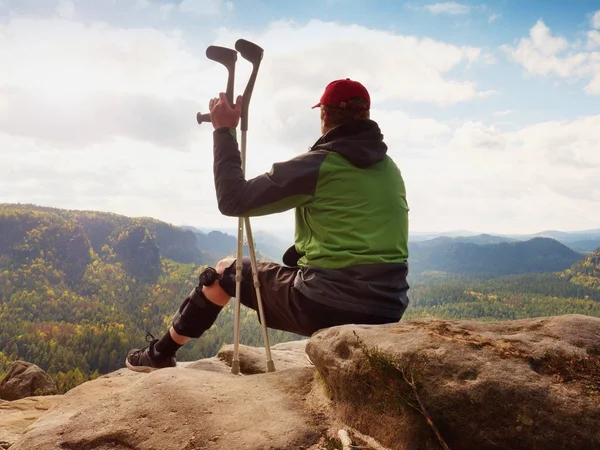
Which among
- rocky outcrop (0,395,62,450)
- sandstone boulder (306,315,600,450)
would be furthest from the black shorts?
rocky outcrop (0,395,62,450)

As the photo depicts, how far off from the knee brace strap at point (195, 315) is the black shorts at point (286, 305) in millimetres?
440

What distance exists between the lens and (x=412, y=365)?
3172 millimetres

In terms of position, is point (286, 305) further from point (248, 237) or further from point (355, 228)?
point (355, 228)

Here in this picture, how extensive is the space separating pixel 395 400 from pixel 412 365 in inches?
10.7

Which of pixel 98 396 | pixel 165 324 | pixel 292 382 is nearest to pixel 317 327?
pixel 292 382

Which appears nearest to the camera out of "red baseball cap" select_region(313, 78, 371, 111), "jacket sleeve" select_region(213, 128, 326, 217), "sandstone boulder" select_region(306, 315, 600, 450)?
"sandstone boulder" select_region(306, 315, 600, 450)

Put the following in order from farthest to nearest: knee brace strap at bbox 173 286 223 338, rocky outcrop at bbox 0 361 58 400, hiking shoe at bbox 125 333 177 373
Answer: rocky outcrop at bbox 0 361 58 400
hiking shoe at bbox 125 333 177 373
knee brace strap at bbox 173 286 223 338

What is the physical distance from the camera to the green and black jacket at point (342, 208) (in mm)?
4285

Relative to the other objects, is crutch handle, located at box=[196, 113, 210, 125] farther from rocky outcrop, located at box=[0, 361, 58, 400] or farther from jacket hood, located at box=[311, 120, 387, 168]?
rocky outcrop, located at box=[0, 361, 58, 400]

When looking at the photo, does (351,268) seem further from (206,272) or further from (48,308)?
(48,308)

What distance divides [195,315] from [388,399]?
123 inches

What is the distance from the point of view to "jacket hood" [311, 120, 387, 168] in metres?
4.34

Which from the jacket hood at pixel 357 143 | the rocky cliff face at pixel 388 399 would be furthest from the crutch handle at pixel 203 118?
the rocky cliff face at pixel 388 399

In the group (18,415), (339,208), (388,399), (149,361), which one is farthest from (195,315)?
(388,399)
